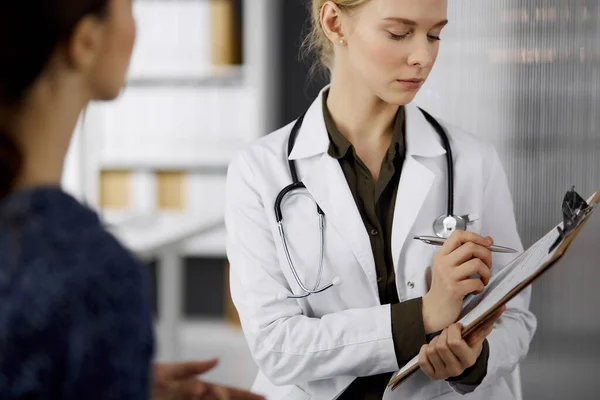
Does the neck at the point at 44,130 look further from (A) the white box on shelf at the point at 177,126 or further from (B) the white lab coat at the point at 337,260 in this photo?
(A) the white box on shelf at the point at 177,126

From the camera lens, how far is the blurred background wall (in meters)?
1.40

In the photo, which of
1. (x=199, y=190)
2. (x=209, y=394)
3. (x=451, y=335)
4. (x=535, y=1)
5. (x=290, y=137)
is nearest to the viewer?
(x=209, y=394)

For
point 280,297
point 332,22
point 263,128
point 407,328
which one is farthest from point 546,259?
point 263,128

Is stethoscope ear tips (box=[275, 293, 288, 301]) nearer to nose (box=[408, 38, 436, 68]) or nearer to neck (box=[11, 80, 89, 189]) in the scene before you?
nose (box=[408, 38, 436, 68])

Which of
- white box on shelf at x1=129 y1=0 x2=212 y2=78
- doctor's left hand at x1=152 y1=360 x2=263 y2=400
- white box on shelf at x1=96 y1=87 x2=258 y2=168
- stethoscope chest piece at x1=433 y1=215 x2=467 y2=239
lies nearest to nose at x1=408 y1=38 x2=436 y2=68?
stethoscope chest piece at x1=433 y1=215 x2=467 y2=239

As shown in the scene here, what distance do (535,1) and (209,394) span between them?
96 cm

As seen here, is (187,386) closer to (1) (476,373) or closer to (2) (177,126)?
(1) (476,373)

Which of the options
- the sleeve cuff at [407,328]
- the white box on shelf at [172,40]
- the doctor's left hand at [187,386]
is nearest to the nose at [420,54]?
the sleeve cuff at [407,328]

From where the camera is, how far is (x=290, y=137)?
122 centimetres

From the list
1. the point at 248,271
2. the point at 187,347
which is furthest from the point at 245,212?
the point at 187,347

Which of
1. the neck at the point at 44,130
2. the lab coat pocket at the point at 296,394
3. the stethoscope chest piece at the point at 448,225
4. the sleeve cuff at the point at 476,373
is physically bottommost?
the lab coat pocket at the point at 296,394

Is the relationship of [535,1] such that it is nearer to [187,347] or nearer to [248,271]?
[248,271]

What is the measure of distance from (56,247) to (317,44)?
0.74m

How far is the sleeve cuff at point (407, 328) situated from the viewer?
1.05 metres
